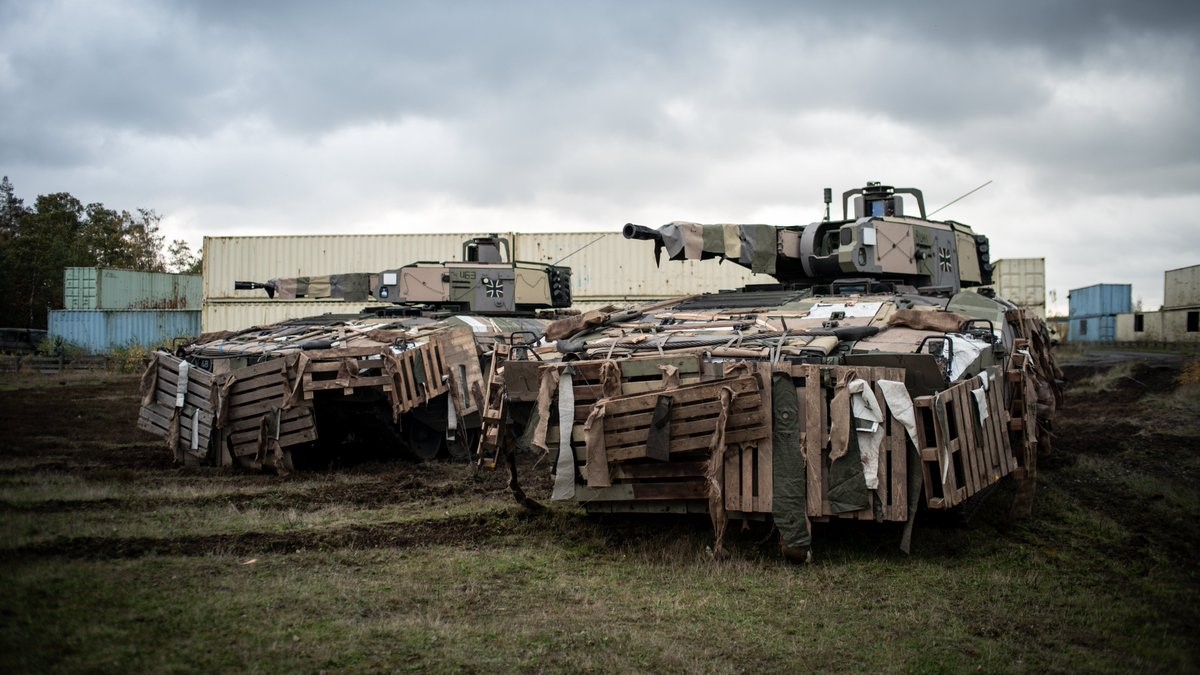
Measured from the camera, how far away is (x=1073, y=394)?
2200 centimetres

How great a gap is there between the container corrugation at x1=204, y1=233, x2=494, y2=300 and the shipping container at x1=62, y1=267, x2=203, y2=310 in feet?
16.1

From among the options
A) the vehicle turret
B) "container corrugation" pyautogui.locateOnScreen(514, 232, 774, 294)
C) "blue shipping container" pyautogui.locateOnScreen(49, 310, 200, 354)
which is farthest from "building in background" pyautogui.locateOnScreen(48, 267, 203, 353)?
the vehicle turret

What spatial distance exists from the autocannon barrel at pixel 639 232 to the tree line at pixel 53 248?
4.91m

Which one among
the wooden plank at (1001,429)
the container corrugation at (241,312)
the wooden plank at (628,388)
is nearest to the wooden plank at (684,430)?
the wooden plank at (628,388)

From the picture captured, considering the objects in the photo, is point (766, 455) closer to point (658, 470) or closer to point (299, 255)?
point (658, 470)

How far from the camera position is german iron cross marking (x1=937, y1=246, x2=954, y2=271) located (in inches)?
450

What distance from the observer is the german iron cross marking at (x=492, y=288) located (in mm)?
15664

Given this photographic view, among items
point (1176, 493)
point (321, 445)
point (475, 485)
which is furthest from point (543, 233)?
point (1176, 493)

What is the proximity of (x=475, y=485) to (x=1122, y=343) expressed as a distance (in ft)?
116

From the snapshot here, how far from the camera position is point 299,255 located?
31.1 meters

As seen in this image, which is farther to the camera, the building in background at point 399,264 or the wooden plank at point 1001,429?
the building in background at point 399,264

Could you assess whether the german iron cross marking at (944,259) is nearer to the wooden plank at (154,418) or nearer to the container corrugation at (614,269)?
the wooden plank at (154,418)

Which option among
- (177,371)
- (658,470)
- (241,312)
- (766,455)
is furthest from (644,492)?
(241,312)

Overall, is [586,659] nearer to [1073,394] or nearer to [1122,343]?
[1073,394]
